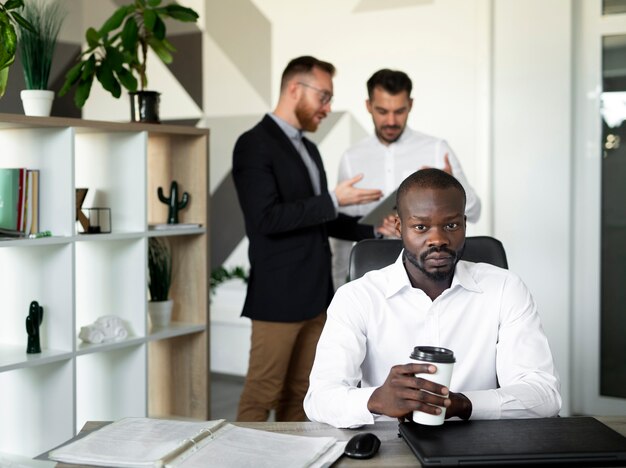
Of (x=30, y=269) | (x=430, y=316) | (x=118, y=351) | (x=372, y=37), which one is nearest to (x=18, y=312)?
(x=30, y=269)

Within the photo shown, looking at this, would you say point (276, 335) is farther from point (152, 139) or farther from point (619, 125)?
point (619, 125)

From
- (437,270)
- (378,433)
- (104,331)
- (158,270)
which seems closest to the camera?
(378,433)

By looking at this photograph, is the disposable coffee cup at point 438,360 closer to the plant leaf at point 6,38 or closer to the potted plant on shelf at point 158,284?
the plant leaf at point 6,38

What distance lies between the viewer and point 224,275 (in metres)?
5.09

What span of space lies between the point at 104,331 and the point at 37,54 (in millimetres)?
1051

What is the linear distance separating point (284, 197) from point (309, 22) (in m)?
1.95

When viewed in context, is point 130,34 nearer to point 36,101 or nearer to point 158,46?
point 158,46

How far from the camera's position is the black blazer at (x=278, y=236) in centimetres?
307

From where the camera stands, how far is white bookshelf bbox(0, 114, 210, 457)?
9.32 feet

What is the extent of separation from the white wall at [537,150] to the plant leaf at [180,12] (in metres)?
1.65

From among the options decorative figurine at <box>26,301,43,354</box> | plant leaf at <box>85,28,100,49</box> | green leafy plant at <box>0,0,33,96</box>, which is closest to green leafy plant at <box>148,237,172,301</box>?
decorative figurine at <box>26,301,43,354</box>

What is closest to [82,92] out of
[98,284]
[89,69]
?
[89,69]

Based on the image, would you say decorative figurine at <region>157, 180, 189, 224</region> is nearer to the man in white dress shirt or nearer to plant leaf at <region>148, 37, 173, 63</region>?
plant leaf at <region>148, 37, 173, 63</region>

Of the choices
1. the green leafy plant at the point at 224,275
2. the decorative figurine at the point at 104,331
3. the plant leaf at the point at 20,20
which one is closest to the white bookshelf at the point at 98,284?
the decorative figurine at the point at 104,331
